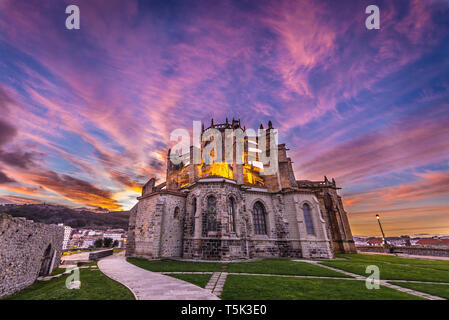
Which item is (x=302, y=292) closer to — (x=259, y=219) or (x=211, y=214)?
(x=211, y=214)

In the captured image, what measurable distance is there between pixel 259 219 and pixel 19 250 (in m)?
18.3

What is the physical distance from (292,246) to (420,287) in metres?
12.1

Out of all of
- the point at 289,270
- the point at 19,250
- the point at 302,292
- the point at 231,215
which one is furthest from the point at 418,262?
the point at 19,250

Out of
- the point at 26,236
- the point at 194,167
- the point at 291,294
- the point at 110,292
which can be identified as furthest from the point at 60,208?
the point at 291,294

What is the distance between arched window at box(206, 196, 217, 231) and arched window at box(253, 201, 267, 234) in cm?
553

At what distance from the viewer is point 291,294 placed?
19.7 feet

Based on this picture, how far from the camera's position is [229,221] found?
55.1 ft

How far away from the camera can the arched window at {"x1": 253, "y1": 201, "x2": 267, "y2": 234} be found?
64.7 ft

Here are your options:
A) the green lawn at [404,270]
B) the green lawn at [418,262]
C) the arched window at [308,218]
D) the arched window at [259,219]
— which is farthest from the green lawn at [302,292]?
the arched window at [308,218]

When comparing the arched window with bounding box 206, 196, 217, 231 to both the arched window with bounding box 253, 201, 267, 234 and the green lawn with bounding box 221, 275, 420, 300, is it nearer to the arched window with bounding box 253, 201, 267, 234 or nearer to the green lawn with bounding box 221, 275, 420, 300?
the arched window with bounding box 253, 201, 267, 234

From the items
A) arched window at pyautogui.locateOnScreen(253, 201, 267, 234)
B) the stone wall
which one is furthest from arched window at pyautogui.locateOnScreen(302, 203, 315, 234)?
the stone wall

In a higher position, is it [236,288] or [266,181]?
[266,181]
